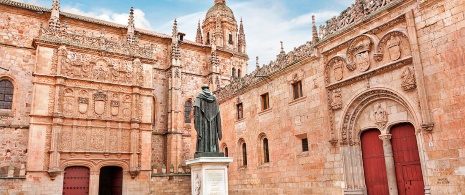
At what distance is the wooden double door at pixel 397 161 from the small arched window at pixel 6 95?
21327 mm

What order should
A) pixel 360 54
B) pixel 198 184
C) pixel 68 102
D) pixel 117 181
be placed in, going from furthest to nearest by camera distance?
pixel 117 181 → pixel 68 102 → pixel 360 54 → pixel 198 184

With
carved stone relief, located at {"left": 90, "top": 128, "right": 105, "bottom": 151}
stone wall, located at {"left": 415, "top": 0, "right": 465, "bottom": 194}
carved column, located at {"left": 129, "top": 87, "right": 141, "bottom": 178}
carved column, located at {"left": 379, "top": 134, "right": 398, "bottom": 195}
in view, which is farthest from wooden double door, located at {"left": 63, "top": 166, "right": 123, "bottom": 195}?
stone wall, located at {"left": 415, "top": 0, "right": 465, "bottom": 194}

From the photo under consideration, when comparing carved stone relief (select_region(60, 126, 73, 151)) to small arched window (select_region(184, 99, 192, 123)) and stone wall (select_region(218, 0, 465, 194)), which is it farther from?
small arched window (select_region(184, 99, 192, 123))

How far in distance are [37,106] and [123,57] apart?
576 cm

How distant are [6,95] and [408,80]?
75.7 feet

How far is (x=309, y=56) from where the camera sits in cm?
1535

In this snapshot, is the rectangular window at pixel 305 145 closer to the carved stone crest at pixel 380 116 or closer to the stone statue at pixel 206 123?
the carved stone crest at pixel 380 116

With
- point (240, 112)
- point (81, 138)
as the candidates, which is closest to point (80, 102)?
point (81, 138)

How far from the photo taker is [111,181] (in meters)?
22.8

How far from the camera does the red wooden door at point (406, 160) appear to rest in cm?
1123

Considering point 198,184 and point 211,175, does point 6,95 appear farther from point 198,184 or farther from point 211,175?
point 211,175

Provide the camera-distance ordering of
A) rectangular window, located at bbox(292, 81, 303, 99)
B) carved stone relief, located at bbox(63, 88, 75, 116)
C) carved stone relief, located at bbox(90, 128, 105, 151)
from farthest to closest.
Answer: carved stone relief, located at bbox(90, 128, 105, 151) < carved stone relief, located at bbox(63, 88, 75, 116) < rectangular window, located at bbox(292, 81, 303, 99)

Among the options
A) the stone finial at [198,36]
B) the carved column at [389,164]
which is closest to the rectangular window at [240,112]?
the carved column at [389,164]

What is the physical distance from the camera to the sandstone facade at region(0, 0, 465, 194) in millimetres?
10602
